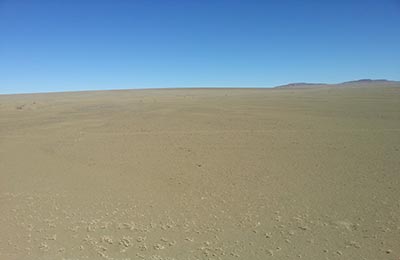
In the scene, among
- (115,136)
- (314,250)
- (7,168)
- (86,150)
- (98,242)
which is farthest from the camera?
(115,136)

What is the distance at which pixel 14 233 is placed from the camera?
18.4ft

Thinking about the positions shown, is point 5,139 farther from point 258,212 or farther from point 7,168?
point 258,212

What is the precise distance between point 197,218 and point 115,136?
928 centimetres

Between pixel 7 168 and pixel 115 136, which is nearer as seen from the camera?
pixel 7 168

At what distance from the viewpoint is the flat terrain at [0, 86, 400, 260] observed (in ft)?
16.6

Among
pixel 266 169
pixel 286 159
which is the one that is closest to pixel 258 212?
pixel 266 169

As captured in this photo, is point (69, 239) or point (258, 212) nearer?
point (69, 239)

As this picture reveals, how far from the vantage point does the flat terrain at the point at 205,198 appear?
5.06 meters

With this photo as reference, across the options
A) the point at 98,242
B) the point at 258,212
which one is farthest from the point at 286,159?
the point at 98,242

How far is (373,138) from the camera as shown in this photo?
12086mm

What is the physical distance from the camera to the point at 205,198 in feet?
23.0

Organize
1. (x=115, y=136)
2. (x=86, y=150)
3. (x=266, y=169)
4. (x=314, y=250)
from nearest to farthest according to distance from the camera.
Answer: (x=314, y=250) < (x=266, y=169) < (x=86, y=150) < (x=115, y=136)

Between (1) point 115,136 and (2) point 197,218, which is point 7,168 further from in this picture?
(2) point 197,218

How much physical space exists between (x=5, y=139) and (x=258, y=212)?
12.7 meters
